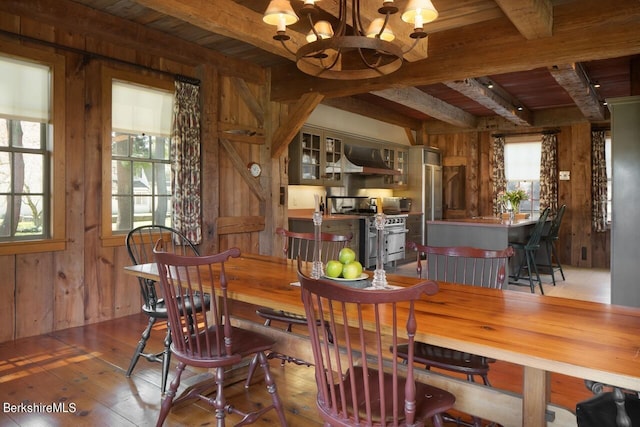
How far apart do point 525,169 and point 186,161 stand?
6.59 metres

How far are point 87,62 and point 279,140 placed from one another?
2235mm

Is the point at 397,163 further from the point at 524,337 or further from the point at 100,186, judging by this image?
the point at 524,337

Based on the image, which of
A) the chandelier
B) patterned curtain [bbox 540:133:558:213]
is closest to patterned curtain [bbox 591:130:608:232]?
patterned curtain [bbox 540:133:558:213]

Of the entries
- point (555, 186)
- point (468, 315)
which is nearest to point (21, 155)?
point (468, 315)

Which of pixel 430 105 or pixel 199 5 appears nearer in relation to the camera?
pixel 199 5

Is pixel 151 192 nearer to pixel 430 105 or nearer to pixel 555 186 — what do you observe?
pixel 430 105

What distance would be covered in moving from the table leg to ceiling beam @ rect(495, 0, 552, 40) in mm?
2464

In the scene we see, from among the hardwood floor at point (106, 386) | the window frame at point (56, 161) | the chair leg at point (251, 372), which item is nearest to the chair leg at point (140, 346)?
the hardwood floor at point (106, 386)

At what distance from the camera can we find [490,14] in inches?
147

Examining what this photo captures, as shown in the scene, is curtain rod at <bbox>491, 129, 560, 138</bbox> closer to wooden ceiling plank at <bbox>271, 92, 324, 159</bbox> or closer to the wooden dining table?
wooden ceiling plank at <bbox>271, 92, 324, 159</bbox>

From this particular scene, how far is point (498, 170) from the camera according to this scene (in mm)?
8438

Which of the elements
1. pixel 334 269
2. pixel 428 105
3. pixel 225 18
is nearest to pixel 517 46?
pixel 225 18

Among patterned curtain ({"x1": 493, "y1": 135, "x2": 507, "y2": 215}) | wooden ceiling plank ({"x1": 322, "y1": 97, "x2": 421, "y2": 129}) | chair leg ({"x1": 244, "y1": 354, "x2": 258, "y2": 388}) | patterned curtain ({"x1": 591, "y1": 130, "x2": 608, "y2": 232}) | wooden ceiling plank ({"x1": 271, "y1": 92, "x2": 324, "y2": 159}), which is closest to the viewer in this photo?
chair leg ({"x1": 244, "y1": 354, "x2": 258, "y2": 388})

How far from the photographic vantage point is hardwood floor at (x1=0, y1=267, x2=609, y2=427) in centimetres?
228
